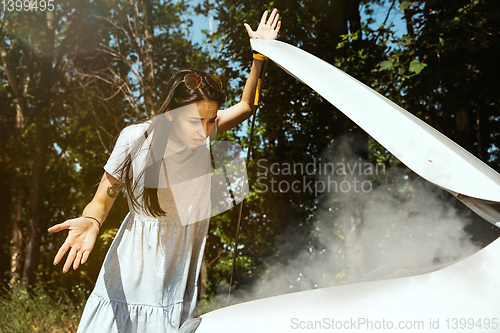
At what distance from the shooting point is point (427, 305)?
3.06ft

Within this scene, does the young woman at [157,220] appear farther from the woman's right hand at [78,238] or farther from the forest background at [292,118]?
the forest background at [292,118]

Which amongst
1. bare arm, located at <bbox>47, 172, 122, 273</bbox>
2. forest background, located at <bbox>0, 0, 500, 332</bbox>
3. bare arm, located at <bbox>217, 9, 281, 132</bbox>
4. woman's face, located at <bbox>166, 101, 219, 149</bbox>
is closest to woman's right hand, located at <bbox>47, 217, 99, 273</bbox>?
bare arm, located at <bbox>47, 172, 122, 273</bbox>

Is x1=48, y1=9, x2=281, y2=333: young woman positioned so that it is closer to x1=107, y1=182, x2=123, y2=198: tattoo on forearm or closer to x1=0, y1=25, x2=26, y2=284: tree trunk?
x1=107, y1=182, x2=123, y2=198: tattoo on forearm

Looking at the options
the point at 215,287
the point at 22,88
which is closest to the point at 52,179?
the point at 22,88

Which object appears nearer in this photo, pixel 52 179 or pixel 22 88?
pixel 22 88

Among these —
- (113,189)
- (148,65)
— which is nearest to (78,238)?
(113,189)

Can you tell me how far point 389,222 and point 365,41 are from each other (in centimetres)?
267

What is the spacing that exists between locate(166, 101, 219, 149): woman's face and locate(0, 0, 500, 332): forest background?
6.48 feet

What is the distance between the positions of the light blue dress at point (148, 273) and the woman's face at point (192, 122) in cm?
15

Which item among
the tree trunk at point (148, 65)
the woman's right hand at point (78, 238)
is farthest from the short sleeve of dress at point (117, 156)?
the tree trunk at point (148, 65)

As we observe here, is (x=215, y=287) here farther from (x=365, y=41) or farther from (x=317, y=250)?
(x=365, y=41)

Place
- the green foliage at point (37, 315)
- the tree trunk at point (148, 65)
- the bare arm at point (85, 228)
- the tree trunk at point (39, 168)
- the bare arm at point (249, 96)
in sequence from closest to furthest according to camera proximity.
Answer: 1. the bare arm at point (85, 228)
2. the bare arm at point (249, 96)
3. the green foliage at point (37, 315)
4. the tree trunk at point (148, 65)
5. the tree trunk at point (39, 168)

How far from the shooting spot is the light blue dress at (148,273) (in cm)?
134

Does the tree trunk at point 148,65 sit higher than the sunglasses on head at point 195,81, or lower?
higher
